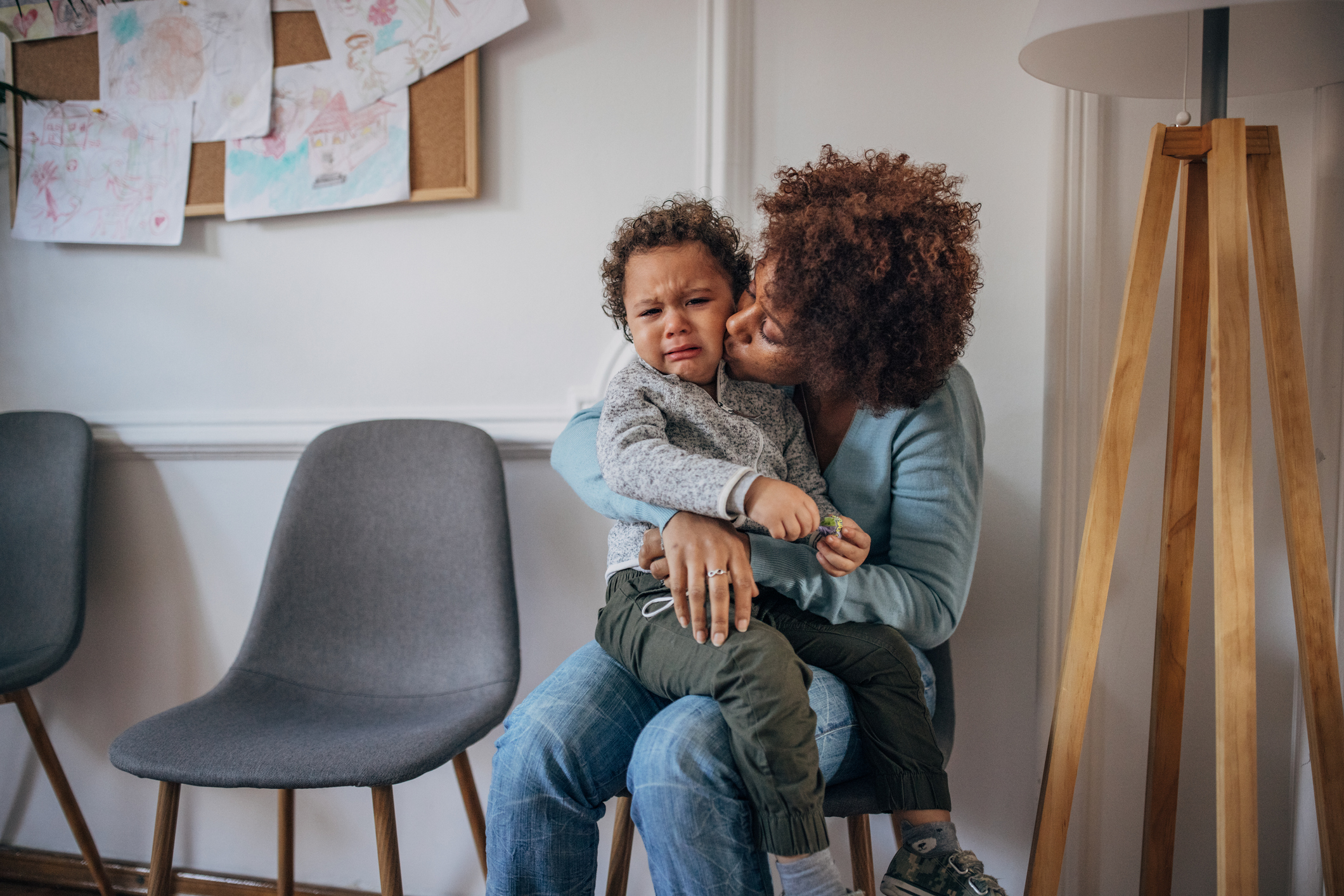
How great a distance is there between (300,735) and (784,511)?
836mm

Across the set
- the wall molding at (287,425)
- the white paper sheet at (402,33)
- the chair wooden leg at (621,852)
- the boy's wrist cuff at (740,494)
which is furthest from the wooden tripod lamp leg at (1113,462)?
the white paper sheet at (402,33)

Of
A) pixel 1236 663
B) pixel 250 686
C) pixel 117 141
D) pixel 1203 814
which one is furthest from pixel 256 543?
pixel 1203 814

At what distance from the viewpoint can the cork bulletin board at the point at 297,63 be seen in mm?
1490

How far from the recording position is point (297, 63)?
1555mm

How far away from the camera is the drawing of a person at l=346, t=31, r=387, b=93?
1.52 m

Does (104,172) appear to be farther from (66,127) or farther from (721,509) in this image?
(721,509)

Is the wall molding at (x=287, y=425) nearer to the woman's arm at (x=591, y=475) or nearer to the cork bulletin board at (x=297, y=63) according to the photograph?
the woman's arm at (x=591, y=475)

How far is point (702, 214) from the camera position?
3.76ft

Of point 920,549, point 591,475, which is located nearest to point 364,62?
point 591,475

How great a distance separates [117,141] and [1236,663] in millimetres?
2117

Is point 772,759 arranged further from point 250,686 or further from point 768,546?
point 250,686

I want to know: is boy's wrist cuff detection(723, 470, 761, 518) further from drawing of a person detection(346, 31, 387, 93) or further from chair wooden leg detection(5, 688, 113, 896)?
chair wooden leg detection(5, 688, 113, 896)

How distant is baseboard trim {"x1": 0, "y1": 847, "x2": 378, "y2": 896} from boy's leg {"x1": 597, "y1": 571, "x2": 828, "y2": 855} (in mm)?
1193

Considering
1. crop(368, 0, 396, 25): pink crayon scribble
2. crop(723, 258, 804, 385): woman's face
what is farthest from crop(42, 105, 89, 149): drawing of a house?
crop(723, 258, 804, 385): woman's face
